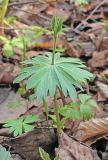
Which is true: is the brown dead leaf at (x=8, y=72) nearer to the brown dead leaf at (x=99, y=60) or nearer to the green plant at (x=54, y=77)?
the brown dead leaf at (x=99, y=60)

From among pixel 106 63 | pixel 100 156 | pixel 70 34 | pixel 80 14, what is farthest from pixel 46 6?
pixel 100 156

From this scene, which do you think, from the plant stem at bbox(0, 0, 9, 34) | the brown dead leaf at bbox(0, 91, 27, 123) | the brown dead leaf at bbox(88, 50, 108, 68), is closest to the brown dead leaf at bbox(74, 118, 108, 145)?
the brown dead leaf at bbox(0, 91, 27, 123)

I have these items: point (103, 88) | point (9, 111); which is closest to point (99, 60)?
point (103, 88)

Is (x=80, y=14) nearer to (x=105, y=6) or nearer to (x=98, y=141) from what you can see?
(x=105, y=6)

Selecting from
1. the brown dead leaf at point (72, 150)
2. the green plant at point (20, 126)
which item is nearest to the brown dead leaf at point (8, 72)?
the green plant at point (20, 126)

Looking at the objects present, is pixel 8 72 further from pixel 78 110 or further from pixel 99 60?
pixel 78 110

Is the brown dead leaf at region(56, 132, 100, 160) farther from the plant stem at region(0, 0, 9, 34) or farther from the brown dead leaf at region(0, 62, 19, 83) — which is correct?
the plant stem at region(0, 0, 9, 34)

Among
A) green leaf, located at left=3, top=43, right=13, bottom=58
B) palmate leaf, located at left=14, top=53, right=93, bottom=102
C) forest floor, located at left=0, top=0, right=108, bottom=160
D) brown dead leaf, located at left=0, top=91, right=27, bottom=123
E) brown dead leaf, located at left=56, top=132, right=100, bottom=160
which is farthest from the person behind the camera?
green leaf, located at left=3, top=43, right=13, bottom=58
